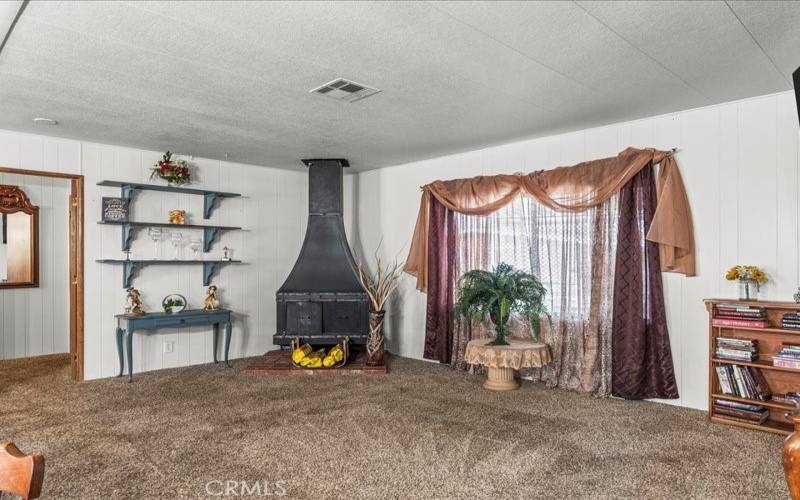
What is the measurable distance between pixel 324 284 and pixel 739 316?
381 centimetres

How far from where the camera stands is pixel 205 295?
6000 mm

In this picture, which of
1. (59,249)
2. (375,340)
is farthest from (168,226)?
(375,340)

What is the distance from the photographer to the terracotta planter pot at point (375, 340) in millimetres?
5445

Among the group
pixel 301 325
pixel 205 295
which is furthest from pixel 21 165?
pixel 301 325

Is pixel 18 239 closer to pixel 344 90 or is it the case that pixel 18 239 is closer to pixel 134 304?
pixel 134 304

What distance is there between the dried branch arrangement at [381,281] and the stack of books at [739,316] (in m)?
3.04

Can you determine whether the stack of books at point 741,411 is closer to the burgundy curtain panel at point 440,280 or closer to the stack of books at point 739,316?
the stack of books at point 739,316

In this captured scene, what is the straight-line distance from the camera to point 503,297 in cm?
459

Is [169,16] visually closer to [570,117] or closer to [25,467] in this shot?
[25,467]

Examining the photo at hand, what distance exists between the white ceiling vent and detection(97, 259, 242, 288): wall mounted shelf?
2.94 m

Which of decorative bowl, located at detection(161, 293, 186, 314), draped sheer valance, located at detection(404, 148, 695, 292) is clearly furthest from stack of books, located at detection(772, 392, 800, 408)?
decorative bowl, located at detection(161, 293, 186, 314)

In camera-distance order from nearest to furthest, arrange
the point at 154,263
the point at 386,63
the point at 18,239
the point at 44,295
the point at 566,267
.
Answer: the point at 386,63
the point at 566,267
the point at 154,263
the point at 18,239
the point at 44,295

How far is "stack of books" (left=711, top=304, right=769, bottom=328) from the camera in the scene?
3594 mm
